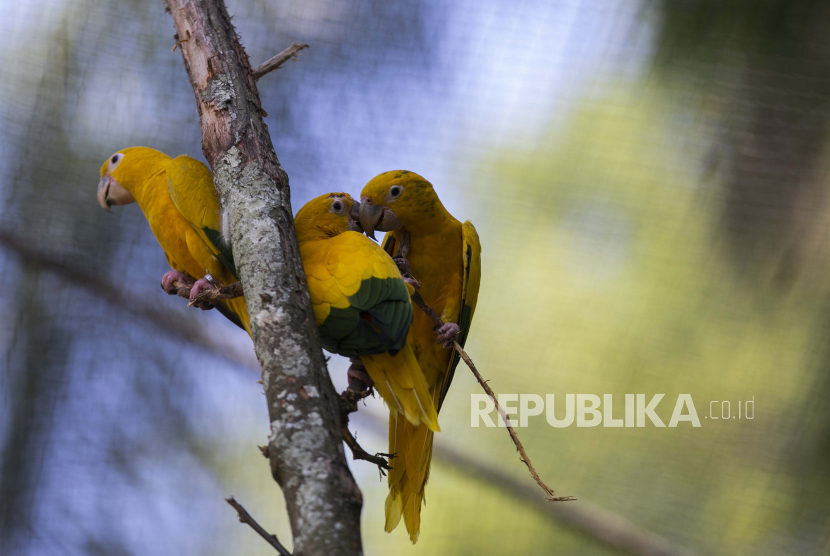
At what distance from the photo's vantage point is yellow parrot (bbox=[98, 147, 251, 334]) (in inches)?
55.7

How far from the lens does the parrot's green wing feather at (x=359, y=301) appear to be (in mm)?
1188

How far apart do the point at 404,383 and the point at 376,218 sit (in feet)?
1.87

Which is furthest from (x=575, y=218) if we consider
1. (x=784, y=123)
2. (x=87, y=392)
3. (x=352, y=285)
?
(x=87, y=392)

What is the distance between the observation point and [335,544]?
733 millimetres

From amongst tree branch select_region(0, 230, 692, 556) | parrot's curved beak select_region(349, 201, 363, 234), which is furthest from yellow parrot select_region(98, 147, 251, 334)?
tree branch select_region(0, 230, 692, 556)

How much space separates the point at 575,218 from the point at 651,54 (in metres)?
0.83

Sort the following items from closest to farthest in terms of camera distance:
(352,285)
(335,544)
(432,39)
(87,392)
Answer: (335,544) → (352,285) → (87,392) → (432,39)

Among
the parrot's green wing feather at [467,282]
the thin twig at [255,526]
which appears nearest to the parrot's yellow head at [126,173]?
the parrot's green wing feather at [467,282]

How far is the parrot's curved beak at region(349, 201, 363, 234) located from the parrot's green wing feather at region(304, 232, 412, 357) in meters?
0.31

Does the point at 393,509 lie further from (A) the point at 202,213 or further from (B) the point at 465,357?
(A) the point at 202,213

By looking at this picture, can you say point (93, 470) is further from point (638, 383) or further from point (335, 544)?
point (638, 383)

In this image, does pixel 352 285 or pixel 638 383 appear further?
pixel 638 383

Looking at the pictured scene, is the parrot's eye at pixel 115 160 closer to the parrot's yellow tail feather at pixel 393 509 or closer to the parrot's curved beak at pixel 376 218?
the parrot's curved beak at pixel 376 218

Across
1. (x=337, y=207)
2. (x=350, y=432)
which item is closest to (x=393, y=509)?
(x=350, y=432)
